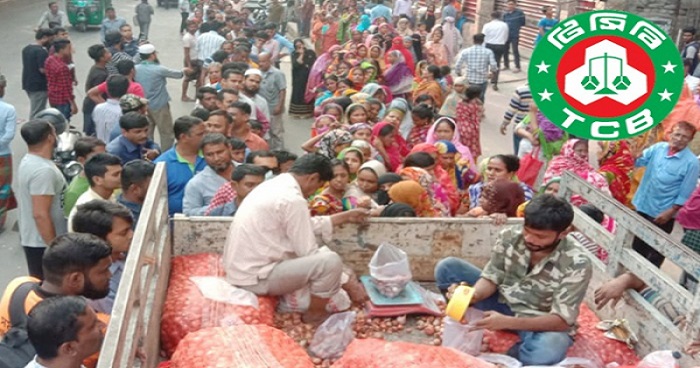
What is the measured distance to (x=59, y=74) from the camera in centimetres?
868

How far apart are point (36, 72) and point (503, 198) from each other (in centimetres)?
671

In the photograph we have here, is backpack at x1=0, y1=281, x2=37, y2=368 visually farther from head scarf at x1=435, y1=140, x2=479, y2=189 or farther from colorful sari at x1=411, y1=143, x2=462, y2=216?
head scarf at x1=435, y1=140, x2=479, y2=189

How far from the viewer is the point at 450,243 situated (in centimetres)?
496

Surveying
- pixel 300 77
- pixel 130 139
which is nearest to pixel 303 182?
pixel 130 139

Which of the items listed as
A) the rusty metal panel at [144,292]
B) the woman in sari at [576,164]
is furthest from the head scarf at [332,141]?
the rusty metal panel at [144,292]

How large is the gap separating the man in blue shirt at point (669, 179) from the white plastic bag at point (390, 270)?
242 centimetres

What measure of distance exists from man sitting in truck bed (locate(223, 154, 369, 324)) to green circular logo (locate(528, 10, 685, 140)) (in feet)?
5.17

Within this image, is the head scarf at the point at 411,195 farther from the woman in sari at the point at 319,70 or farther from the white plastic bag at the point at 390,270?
the woman in sari at the point at 319,70

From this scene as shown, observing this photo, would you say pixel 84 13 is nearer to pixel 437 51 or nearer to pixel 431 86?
pixel 437 51

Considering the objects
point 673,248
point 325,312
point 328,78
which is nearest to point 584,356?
point 673,248

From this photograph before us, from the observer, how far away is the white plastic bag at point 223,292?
4156 mm

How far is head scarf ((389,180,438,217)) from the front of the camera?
5307mm

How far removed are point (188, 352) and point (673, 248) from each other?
2.57 metres

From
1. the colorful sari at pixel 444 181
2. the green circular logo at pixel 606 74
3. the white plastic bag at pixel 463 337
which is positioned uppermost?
the green circular logo at pixel 606 74
